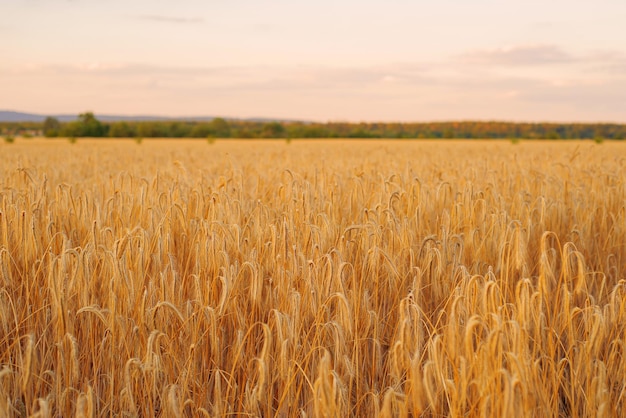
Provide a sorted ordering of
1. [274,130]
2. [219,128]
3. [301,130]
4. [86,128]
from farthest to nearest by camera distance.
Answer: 1. [219,128]
2. [274,130]
3. [301,130]
4. [86,128]

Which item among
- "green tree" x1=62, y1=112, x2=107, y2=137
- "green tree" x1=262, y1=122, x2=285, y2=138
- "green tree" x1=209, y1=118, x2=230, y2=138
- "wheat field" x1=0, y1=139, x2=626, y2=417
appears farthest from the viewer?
"green tree" x1=209, y1=118, x2=230, y2=138

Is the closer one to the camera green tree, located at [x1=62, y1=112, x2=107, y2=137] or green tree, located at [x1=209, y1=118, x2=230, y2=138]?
green tree, located at [x1=62, y1=112, x2=107, y2=137]

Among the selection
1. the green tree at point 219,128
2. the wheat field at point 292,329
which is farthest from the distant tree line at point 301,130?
the wheat field at point 292,329

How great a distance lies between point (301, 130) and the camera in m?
52.2

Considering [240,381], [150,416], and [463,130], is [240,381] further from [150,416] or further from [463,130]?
[463,130]

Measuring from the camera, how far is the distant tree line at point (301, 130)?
49.4 metres

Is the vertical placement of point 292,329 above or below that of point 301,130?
below

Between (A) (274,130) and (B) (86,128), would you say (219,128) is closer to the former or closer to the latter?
(A) (274,130)

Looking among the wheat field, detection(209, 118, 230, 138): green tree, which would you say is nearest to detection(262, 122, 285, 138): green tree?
detection(209, 118, 230, 138): green tree

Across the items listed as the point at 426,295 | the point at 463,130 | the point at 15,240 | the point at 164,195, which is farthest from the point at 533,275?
the point at 463,130

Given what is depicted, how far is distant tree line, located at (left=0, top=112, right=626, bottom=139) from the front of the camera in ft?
162

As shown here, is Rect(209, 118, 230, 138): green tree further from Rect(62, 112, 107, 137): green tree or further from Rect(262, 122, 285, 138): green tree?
Rect(62, 112, 107, 137): green tree

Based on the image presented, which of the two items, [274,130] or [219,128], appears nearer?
[274,130]

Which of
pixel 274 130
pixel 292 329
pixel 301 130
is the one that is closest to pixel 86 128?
pixel 274 130
